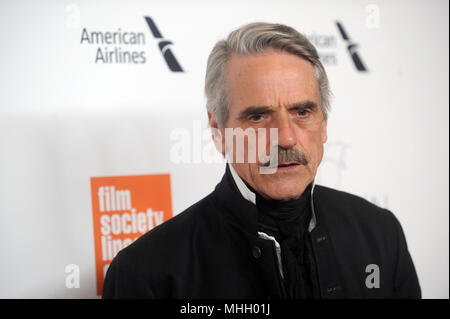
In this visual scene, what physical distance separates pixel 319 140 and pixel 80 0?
0.84 metres

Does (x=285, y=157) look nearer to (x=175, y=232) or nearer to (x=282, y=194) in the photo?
(x=282, y=194)

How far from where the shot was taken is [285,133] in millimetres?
1023

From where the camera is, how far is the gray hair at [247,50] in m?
1.05

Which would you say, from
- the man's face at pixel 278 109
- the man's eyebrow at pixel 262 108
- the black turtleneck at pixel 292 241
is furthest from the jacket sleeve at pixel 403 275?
the man's eyebrow at pixel 262 108

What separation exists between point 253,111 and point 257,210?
26cm

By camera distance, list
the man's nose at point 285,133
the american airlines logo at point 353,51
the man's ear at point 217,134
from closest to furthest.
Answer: the man's nose at point 285,133, the man's ear at point 217,134, the american airlines logo at point 353,51

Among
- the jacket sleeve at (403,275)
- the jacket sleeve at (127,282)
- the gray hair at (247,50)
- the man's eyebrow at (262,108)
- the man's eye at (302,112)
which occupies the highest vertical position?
the gray hair at (247,50)

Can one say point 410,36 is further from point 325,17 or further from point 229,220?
point 229,220

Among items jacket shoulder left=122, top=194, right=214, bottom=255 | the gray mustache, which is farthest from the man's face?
jacket shoulder left=122, top=194, right=214, bottom=255

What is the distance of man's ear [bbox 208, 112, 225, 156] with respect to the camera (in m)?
1.13

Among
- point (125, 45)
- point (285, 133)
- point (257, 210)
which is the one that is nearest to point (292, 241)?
point (257, 210)

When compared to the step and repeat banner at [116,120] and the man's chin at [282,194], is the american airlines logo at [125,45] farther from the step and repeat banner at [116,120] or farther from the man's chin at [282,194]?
the man's chin at [282,194]

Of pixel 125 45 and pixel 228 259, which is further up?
pixel 125 45

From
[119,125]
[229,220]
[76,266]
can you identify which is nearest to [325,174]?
[229,220]
